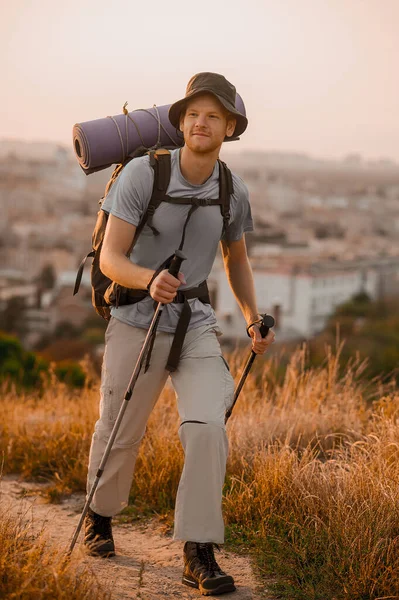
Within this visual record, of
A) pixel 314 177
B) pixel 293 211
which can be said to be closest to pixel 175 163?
pixel 293 211

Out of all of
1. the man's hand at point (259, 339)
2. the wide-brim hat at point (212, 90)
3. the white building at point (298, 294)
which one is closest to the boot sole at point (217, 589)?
the man's hand at point (259, 339)

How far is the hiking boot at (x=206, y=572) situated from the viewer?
3059 mm

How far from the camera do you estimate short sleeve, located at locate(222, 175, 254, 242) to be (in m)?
3.31

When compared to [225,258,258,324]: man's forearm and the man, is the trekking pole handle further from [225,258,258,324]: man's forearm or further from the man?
[225,258,258,324]: man's forearm

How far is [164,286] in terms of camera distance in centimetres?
286

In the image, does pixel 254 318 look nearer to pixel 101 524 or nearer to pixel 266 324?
pixel 266 324

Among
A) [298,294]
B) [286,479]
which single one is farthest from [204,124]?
[298,294]

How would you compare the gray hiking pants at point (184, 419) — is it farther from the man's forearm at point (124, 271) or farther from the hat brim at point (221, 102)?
the hat brim at point (221, 102)

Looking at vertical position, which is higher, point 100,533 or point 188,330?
point 188,330

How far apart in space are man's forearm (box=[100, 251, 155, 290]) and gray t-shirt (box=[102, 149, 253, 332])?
139mm

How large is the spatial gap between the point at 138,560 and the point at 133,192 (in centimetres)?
144

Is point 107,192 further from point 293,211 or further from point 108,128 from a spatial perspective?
point 293,211

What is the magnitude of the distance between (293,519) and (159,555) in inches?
21.9

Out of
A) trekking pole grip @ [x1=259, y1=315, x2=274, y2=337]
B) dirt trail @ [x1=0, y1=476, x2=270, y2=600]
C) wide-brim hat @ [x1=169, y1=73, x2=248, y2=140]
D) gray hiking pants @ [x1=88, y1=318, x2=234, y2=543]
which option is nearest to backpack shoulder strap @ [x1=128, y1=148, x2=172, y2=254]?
wide-brim hat @ [x1=169, y1=73, x2=248, y2=140]
